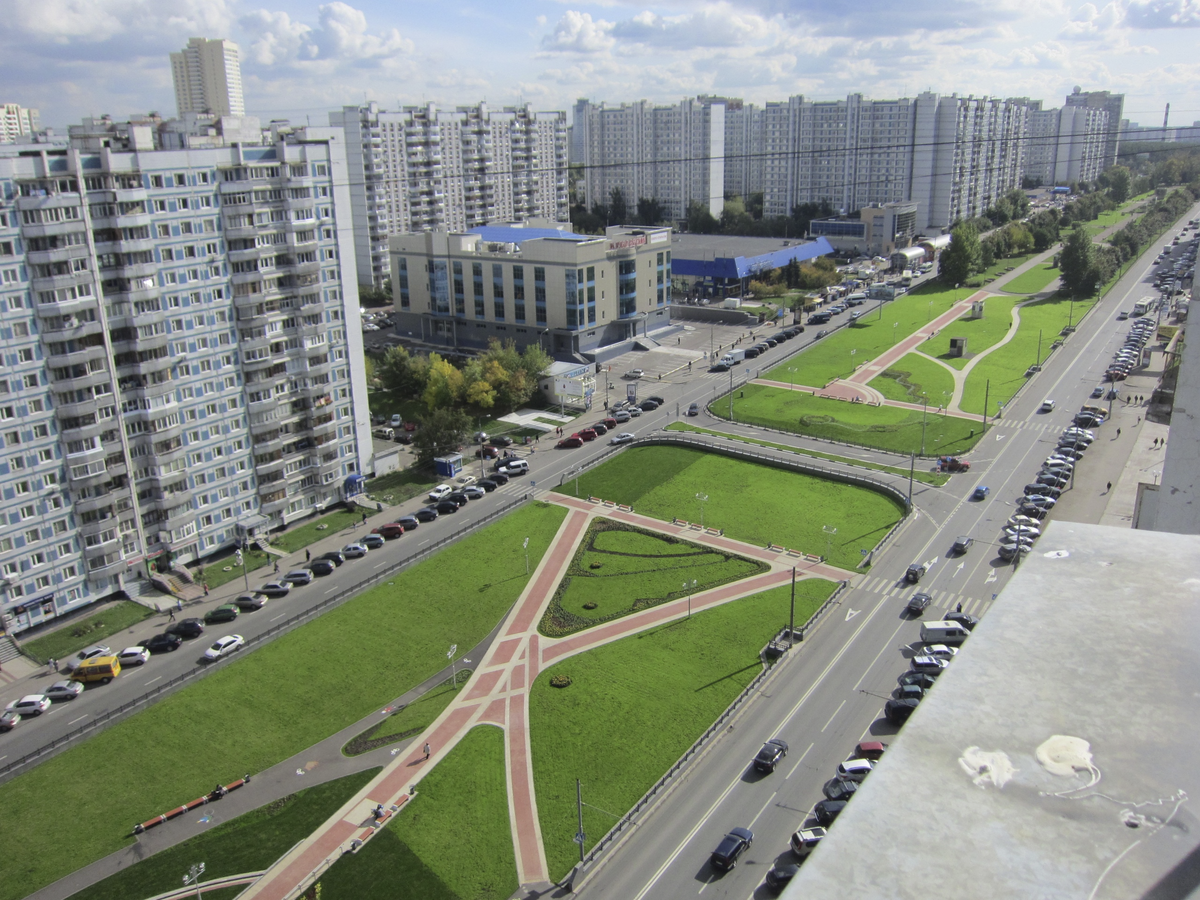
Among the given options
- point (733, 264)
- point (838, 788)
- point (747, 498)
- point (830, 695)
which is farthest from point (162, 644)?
point (733, 264)

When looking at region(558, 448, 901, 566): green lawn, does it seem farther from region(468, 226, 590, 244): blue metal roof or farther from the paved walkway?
region(468, 226, 590, 244): blue metal roof

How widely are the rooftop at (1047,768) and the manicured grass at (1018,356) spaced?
2829 inches

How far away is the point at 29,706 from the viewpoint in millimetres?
39406

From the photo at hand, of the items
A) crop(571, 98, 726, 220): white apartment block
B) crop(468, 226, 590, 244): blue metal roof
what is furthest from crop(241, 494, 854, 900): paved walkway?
crop(571, 98, 726, 220): white apartment block

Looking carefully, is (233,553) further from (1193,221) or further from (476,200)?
(1193,221)

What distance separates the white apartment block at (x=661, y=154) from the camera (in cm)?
16438

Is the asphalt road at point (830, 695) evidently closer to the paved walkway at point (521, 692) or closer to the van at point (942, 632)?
the van at point (942, 632)

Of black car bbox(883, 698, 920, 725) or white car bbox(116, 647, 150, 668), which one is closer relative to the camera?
black car bbox(883, 698, 920, 725)

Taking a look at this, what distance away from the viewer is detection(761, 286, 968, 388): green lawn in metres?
84.2

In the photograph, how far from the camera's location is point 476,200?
13012 centimetres

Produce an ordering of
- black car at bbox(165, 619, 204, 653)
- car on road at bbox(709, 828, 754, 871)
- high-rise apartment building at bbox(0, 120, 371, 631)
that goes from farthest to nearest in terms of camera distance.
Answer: black car at bbox(165, 619, 204, 653)
high-rise apartment building at bbox(0, 120, 371, 631)
car on road at bbox(709, 828, 754, 871)

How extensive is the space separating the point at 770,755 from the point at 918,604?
1434 centimetres

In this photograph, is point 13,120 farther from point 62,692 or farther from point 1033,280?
point 1033,280

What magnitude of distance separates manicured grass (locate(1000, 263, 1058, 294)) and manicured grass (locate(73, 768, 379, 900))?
108 metres
